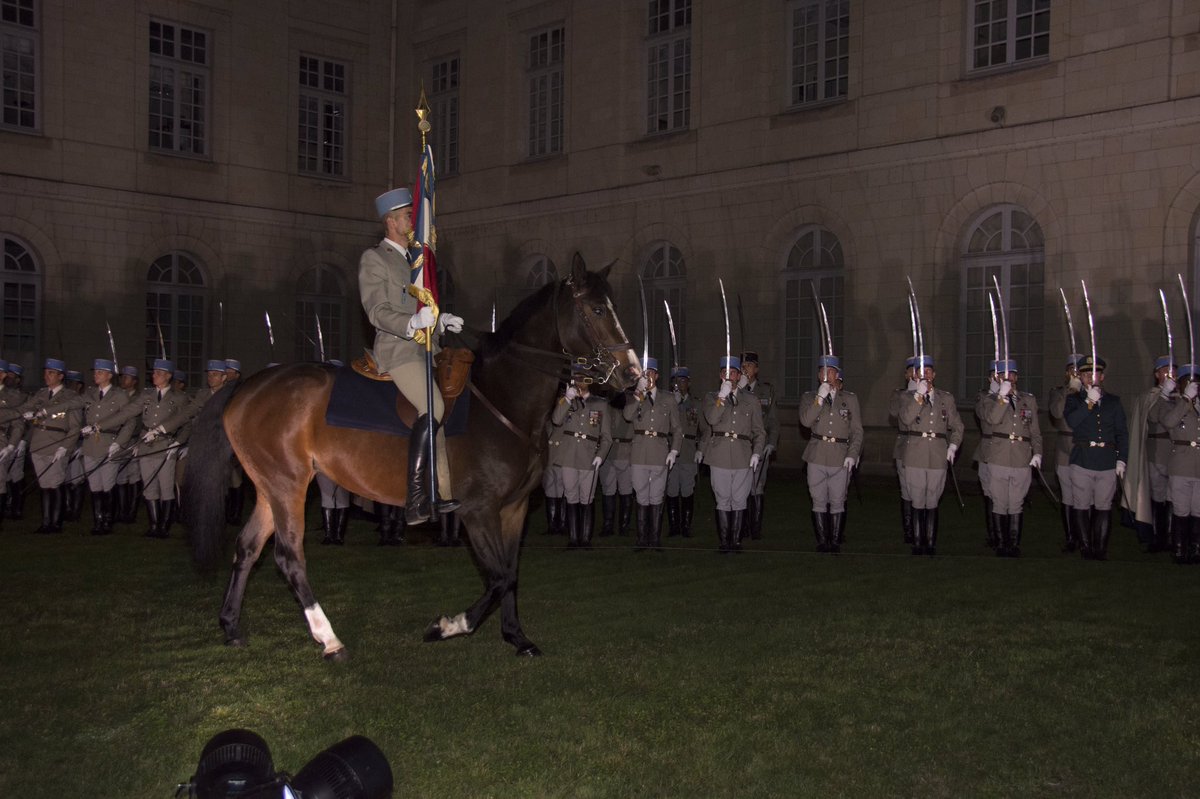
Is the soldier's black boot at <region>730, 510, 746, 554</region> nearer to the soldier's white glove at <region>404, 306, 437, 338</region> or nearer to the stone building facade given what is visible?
the soldier's white glove at <region>404, 306, 437, 338</region>

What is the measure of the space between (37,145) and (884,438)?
1872cm

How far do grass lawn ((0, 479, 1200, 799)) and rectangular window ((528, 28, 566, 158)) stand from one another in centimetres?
1809

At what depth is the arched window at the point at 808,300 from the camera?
22.3m

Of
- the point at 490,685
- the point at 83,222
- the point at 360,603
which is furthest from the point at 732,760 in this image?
the point at 83,222

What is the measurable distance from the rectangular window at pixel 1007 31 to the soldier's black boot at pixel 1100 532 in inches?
399

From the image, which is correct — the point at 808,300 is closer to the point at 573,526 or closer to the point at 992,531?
the point at 992,531

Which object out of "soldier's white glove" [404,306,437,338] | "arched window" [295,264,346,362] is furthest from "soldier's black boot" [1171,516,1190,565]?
"arched window" [295,264,346,362]

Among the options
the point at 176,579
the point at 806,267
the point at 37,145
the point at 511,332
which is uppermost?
the point at 37,145

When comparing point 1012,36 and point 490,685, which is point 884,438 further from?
point 490,685

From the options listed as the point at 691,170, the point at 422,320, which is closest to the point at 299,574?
the point at 422,320

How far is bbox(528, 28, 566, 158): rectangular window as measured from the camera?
89.5 feet

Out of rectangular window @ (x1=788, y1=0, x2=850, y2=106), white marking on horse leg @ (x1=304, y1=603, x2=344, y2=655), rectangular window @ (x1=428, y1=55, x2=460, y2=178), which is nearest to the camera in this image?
white marking on horse leg @ (x1=304, y1=603, x2=344, y2=655)

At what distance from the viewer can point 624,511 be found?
51.7 feet

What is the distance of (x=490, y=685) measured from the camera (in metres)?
6.48
